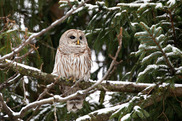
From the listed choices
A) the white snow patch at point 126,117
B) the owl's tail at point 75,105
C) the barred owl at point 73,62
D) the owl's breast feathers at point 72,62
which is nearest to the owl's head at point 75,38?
the barred owl at point 73,62

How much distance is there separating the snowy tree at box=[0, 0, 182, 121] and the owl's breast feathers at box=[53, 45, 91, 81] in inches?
10.9

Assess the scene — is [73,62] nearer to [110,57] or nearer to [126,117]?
[110,57]

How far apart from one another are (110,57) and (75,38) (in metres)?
1.42

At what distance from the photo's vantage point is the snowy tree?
3.41 metres

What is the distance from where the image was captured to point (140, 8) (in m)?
4.09

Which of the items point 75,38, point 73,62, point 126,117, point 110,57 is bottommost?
point 126,117

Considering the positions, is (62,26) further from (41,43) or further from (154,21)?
(154,21)

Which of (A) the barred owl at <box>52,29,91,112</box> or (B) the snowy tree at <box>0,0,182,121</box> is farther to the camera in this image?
(A) the barred owl at <box>52,29,91,112</box>

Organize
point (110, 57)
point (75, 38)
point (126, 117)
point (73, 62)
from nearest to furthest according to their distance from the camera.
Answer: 1. point (126, 117)
2. point (110, 57)
3. point (73, 62)
4. point (75, 38)

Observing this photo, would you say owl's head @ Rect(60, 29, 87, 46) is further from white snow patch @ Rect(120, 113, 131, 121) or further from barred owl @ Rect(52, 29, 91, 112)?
white snow patch @ Rect(120, 113, 131, 121)

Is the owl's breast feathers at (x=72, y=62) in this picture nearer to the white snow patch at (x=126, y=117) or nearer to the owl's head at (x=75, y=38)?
the owl's head at (x=75, y=38)

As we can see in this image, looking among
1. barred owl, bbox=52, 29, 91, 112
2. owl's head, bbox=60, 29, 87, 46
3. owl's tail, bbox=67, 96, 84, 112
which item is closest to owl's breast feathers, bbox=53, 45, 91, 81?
barred owl, bbox=52, 29, 91, 112

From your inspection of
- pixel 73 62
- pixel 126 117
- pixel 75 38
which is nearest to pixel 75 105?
pixel 73 62

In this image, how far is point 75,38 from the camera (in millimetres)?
5703
